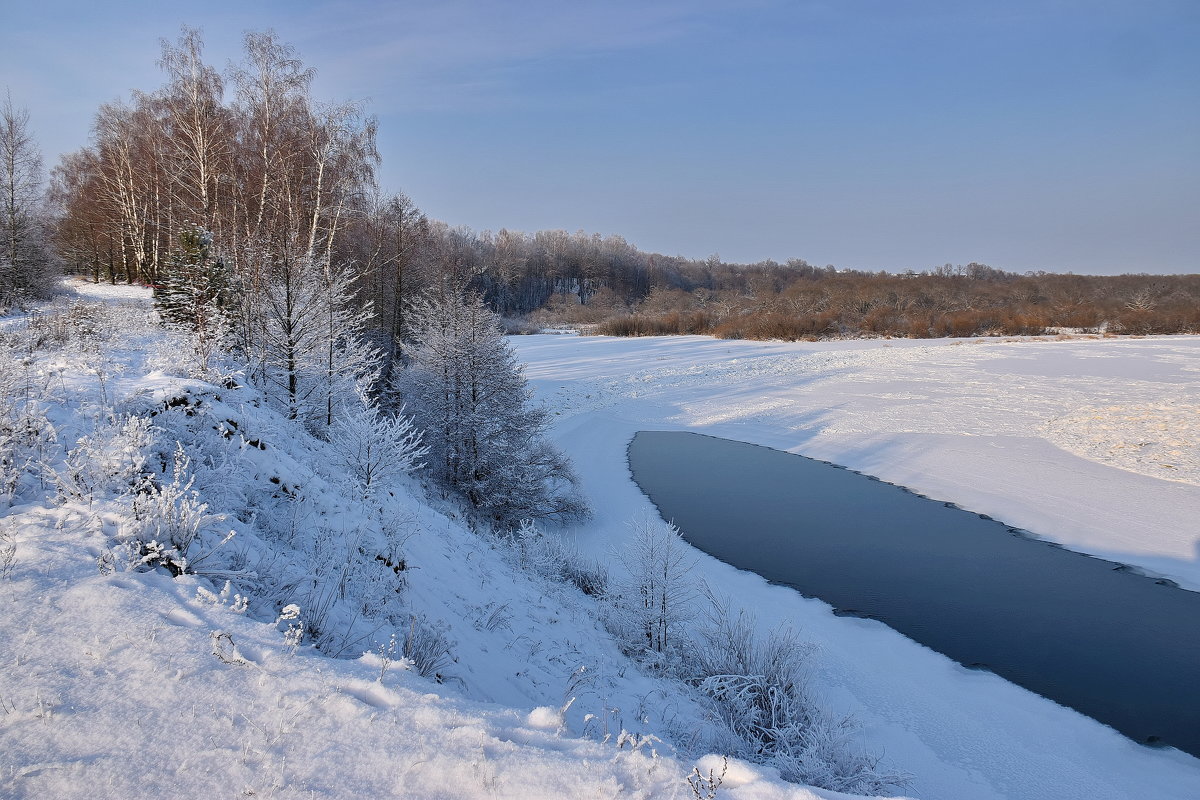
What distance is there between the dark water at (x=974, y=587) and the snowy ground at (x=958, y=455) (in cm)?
49

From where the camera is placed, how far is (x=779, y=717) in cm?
482

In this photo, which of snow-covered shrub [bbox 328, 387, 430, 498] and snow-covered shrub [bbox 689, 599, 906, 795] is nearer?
snow-covered shrub [bbox 689, 599, 906, 795]

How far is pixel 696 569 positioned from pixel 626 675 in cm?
Result: 439

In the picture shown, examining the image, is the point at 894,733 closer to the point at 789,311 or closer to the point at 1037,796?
the point at 1037,796

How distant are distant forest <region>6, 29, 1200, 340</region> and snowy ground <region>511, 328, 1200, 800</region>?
7656 mm

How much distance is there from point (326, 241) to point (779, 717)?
16.2 m

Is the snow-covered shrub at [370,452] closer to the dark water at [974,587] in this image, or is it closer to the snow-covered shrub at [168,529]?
the snow-covered shrub at [168,529]

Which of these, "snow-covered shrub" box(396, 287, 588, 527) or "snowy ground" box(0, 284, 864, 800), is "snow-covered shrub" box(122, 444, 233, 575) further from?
"snow-covered shrub" box(396, 287, 588, 527)

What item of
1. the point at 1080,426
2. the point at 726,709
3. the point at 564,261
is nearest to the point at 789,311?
the point at 1080,426

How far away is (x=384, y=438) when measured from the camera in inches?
277

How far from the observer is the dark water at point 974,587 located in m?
6.24

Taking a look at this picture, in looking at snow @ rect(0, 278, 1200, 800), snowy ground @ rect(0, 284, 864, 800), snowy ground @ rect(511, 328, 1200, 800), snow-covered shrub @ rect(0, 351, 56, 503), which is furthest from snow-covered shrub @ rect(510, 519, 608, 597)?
snow-covered shrub @ rect(0, 351, 56, 503)

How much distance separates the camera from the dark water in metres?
6.24

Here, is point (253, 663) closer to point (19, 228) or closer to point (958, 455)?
point (958, 455)
